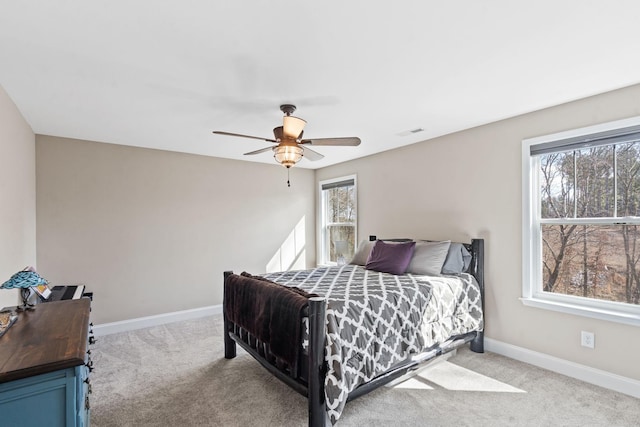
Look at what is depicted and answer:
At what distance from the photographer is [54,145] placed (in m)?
3.78

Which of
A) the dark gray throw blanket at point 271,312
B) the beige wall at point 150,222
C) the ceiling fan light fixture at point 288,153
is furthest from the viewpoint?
the beige wall at point 150,222

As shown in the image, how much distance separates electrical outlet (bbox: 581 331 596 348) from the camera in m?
2.68

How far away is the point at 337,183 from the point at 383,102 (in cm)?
279

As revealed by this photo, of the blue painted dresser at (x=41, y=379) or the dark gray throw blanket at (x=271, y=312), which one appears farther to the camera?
the dark gray throw blanket at (x=271, y=312)

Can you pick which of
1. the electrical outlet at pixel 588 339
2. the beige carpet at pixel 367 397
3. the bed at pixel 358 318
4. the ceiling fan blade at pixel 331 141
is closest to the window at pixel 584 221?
the electrical outlet at pixel 588 339

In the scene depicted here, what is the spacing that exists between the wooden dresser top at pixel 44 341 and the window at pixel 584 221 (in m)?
3.50

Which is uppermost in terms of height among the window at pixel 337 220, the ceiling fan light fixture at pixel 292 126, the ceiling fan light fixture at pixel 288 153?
the ceiling fan light fixture at pixel 292 126

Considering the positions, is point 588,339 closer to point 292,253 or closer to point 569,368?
point 569,368

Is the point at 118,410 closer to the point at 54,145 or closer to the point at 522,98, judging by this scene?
the point at 54,145

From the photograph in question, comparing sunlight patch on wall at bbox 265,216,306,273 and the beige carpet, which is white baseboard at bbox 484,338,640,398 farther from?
sunlight patch on wall at bbox 265,216,306,273

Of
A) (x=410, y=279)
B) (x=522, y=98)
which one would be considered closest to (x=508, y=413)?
(x=410, y=279)

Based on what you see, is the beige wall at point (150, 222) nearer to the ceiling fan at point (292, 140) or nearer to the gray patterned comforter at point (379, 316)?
the gray patterned comforter at point (379, 316)

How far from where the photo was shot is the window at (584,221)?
8.46 feet

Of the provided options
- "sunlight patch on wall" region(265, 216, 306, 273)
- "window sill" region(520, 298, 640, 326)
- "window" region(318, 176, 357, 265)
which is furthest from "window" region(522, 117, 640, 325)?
"sunlight patch on wall" region(265, 216, 306, 273)
